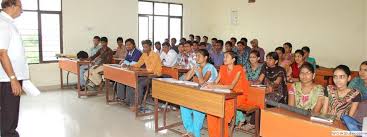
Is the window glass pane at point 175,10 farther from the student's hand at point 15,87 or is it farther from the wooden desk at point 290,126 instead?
the wooden desk at point 290,126

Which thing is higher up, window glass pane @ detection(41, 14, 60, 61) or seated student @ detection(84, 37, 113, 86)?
window glass pane @ detection(41, 14, 60, 61)

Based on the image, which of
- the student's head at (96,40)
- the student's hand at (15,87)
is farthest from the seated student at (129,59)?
the student's hand at (15,87)

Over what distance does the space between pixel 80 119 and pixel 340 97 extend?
3.64 metres

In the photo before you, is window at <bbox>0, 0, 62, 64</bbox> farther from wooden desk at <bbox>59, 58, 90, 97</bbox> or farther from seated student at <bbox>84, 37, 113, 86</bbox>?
seated student at <bbox>84, 37, 113, 86</bbox>

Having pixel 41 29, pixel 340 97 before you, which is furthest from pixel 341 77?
pixel 41 29

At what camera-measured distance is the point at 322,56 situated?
25.4ft

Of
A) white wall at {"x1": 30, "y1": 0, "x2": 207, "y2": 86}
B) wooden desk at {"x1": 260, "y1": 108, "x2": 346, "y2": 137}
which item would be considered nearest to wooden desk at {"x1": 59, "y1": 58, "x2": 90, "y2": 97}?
white wall at {"x1": 30, "y1": 0, "x2": 207, "y2": 86}

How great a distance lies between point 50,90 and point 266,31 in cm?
560

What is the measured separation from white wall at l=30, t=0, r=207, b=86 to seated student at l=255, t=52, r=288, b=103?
16.8 feet

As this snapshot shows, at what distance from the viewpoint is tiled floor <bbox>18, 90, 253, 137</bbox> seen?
4312 millimetres

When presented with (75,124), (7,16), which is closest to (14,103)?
(7,16)

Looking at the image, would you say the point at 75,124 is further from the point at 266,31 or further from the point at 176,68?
the point at 266,31

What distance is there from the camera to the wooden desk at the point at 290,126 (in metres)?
2.22

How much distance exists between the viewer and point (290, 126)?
2.42 m
